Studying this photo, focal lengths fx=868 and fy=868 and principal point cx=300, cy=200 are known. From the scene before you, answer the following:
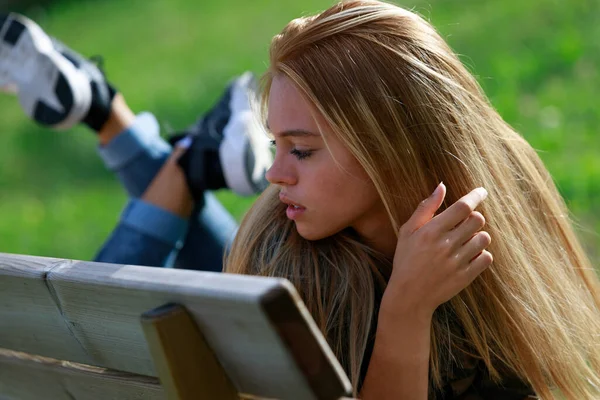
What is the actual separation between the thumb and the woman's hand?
2 centimetres

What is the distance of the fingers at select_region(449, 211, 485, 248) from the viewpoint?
162cm

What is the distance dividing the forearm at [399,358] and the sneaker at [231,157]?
1260 millimetres

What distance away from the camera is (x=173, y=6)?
27.6 feet

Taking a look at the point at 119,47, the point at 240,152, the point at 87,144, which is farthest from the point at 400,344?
the point at 119,47

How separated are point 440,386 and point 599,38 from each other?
378 cm

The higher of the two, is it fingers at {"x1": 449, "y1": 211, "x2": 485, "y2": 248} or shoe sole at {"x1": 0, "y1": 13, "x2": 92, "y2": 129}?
shoe sole at {"x1": 0, "y1": 13, "x2": 92, "y2": 129}

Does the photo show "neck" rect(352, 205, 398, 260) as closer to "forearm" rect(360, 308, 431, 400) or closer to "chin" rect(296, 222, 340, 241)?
"chin" rect(296, 222, 340, 241)

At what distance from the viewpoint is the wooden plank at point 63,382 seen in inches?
57.2

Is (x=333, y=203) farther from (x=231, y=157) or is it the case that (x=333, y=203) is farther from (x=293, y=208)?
(x=231, y=157)

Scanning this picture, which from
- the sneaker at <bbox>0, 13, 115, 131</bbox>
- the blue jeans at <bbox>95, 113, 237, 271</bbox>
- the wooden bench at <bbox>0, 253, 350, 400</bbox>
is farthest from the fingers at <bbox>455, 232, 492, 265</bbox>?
the sneaker at <bbox>0, 13, 115, 131</bbox>

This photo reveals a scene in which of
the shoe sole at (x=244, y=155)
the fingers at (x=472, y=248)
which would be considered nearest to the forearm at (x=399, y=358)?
the fingers at (x=472, y=248)

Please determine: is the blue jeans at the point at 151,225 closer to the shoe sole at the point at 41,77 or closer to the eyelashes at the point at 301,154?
the shoe sole at the point at 41,77

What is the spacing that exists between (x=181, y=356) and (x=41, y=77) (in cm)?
209

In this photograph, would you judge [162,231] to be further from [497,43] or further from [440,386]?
[497,43]
